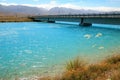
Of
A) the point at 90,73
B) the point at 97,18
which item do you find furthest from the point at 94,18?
the point at 90,73

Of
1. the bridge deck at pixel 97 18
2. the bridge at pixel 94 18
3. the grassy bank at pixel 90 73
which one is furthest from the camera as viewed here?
the bridge at pixel 94 18

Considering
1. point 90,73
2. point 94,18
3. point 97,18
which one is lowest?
point 94,18

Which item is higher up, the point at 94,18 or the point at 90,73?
the point at 90,73

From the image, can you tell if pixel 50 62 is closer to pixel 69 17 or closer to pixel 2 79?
pixel 2 79

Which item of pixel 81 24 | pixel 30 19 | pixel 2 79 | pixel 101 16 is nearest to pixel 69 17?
pixel 81 24

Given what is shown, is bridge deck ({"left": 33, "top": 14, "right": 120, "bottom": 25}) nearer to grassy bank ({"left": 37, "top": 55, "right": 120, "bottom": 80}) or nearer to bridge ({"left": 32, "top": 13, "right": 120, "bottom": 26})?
bridge ({"left": 32, "top": 13, "right": 120, "bottom": 26})

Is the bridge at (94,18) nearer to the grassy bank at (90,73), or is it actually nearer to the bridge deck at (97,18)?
A: the bridge deck at (97,18)

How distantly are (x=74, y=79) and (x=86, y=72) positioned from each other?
0.93 meters

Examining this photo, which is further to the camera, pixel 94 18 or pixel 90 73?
pixel 94 18

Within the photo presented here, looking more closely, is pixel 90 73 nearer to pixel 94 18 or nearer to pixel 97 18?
pixel 97 18

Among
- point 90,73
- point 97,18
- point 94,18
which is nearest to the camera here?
point 90,73

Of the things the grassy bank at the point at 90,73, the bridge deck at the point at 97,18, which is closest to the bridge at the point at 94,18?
the bridge deck at the point at 97,18

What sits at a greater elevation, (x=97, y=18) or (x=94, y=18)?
(x=97, y=18)

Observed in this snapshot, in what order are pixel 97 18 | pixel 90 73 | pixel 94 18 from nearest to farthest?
1. pixel 90 73
2. pixel 97 18
3. pixel 94 18
